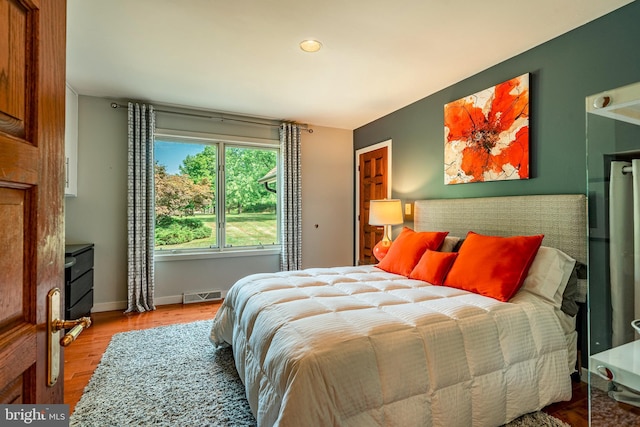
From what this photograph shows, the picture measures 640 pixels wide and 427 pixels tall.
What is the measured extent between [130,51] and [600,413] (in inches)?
162

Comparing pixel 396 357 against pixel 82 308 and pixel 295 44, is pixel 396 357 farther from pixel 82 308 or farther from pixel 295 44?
pixel 82 308

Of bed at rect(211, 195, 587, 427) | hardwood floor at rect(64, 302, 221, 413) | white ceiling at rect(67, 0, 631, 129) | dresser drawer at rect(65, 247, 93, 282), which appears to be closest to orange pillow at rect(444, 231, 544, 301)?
bed at rect(211, 195, 587, 427)

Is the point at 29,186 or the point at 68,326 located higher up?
the point at 29,186

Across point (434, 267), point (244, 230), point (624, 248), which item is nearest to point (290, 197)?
point (244, 230)

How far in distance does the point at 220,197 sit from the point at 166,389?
272cm

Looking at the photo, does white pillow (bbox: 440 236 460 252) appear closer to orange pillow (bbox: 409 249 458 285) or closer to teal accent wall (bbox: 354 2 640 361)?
orange pillow (bbox: 409 249 458 285)

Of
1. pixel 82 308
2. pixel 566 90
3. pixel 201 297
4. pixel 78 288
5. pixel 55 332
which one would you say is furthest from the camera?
pixel 201 297

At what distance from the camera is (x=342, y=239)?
5133 mm

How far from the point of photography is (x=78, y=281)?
312 centimetres

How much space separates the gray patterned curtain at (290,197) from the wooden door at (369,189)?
104cm

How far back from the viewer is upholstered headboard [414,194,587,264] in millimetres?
2211

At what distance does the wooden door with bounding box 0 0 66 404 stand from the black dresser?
2671mm

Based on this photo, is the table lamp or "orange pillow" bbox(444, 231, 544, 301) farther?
the table lamp

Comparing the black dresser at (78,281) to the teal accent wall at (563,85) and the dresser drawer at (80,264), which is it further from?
the teal accent wall at (563,85)
